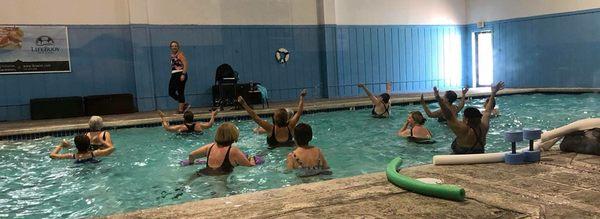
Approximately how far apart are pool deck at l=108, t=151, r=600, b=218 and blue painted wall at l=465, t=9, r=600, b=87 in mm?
13454

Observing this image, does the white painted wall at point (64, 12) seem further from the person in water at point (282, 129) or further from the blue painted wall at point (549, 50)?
the blue painted wall at point (549, 50)

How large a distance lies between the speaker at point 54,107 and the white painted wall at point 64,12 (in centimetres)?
207

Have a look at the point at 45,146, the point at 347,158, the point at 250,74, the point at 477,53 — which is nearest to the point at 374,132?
the point at 347,158

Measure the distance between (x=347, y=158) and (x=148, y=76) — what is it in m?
8.71

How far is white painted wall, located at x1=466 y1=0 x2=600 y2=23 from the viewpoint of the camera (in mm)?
15843

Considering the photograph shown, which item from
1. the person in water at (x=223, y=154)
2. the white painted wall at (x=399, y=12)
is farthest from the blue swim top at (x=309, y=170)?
the white painted wall at (x=399, y=12)

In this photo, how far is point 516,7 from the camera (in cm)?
1762

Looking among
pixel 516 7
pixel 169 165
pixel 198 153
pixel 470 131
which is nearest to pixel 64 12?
pixel 169 165

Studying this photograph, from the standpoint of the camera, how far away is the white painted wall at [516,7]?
15843 millimetres

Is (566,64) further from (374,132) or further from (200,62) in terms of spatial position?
→ (200,62)

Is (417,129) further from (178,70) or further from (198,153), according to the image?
(178,70)

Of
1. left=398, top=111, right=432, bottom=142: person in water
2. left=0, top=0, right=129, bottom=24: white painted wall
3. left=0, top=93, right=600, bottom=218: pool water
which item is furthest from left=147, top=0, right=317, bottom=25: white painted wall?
left=398, top=111, right=432, bottom=142: person in water

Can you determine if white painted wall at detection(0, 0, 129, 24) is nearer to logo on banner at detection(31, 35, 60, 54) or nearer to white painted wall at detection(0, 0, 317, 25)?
white painted wall at detection(0, 0, 317, 25)

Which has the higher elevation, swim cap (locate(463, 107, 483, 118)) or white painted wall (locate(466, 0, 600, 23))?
white painted wall (locate(466, 0, 600, 23))
